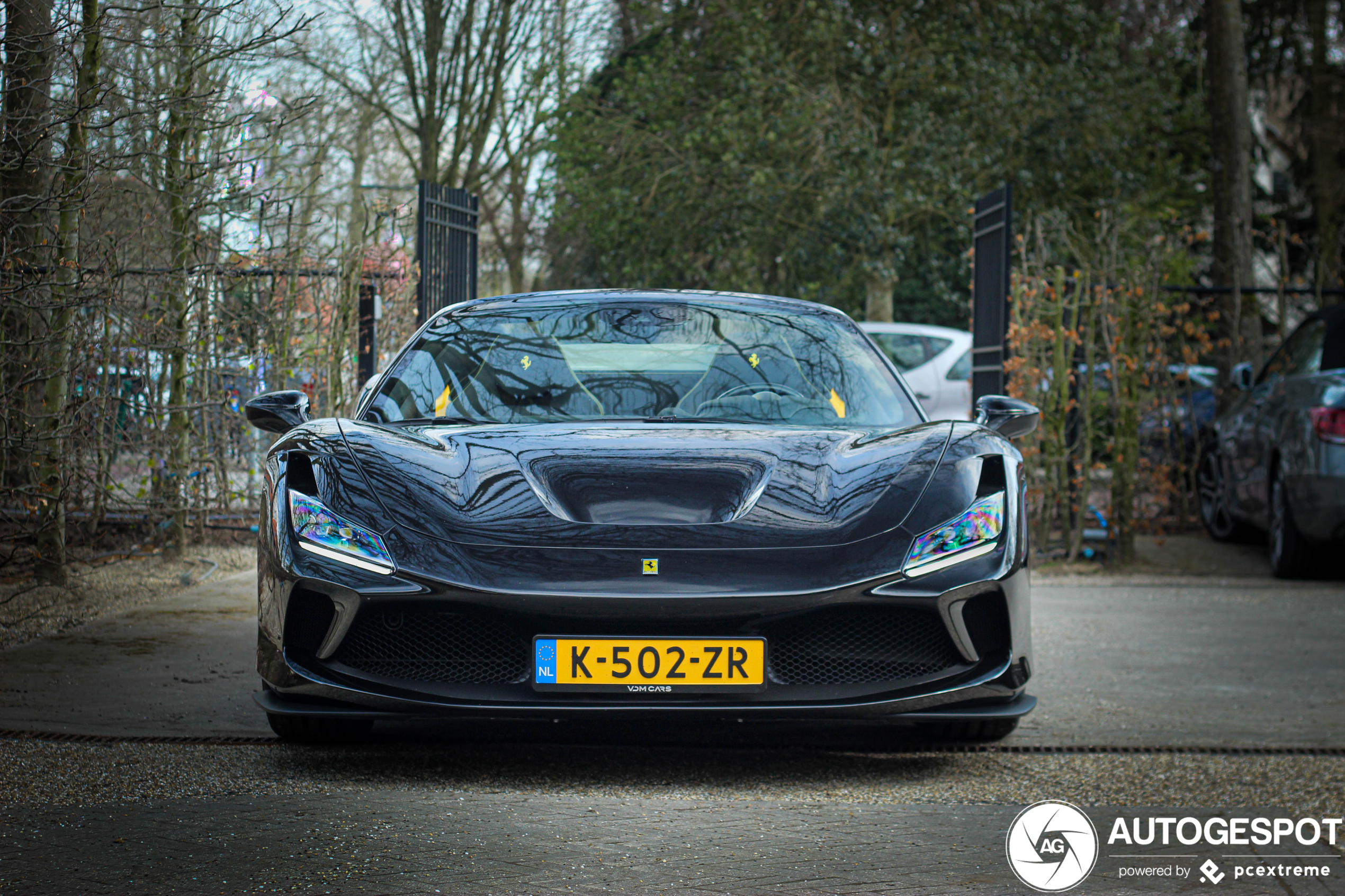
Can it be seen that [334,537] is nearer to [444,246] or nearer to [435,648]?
[435,648]

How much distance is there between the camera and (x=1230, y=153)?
14570mm

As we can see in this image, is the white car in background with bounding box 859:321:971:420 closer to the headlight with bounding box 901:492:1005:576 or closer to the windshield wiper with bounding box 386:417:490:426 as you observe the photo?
the windshield wiper with bounding box 386:417:490:426

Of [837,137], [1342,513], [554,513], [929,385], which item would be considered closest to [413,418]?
[554,513]

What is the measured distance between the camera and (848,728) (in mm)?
4711

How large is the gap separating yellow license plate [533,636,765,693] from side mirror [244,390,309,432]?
4.45ft

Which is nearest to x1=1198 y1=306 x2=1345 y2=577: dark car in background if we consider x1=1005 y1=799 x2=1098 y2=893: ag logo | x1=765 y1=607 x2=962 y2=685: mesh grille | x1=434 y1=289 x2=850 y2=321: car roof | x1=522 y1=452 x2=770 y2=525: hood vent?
x1=434 y1=289 x2=850 y2=321: car roof

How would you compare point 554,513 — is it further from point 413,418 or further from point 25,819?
point 25,819

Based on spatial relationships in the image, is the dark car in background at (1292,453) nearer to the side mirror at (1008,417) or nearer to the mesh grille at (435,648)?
the side mirror at (1008,417)

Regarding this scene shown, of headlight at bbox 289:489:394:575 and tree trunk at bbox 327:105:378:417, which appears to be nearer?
headlight at bbox 289:489:394:575

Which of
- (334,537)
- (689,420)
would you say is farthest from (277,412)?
(689,420)

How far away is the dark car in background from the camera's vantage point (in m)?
8.89

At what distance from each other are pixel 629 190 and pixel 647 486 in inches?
675

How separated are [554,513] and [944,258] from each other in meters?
17.9

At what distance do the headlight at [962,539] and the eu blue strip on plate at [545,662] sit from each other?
35.8 inches
